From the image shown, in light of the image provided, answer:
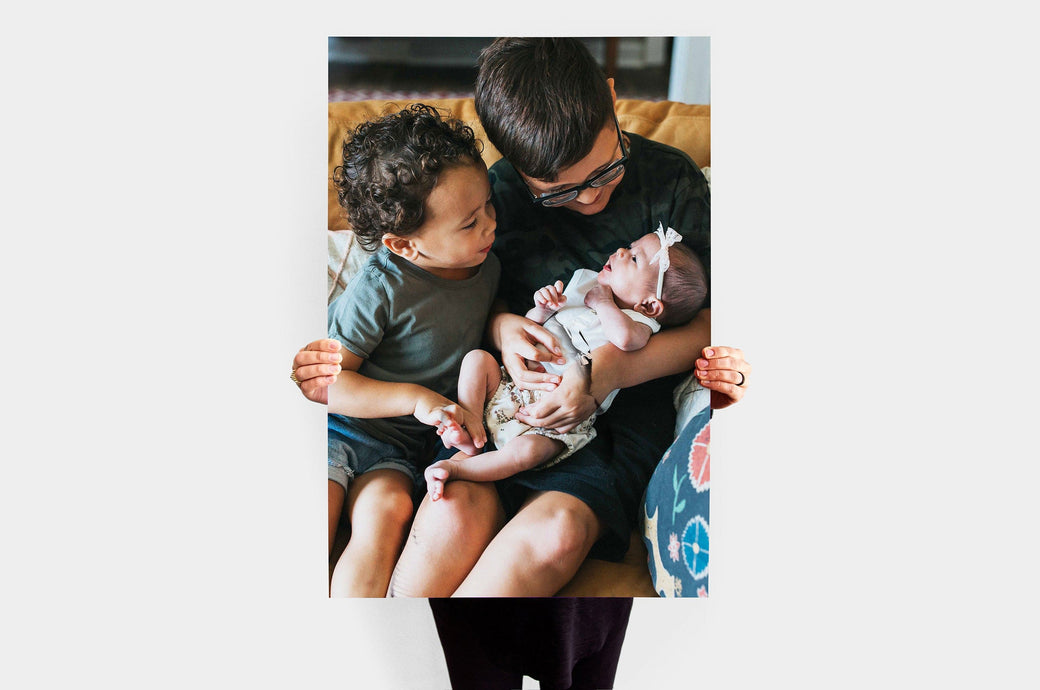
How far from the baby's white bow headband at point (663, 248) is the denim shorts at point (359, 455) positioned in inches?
17.6

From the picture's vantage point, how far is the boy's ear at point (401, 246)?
1198 mm

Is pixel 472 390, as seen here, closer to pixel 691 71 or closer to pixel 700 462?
pixel 700 462

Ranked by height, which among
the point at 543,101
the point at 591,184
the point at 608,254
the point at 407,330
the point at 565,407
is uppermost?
the point at 543,101

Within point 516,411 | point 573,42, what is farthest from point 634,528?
point 573,42

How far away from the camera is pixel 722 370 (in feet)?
4.03

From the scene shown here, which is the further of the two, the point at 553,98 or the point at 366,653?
the point at 366,653

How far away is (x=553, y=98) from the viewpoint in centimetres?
118

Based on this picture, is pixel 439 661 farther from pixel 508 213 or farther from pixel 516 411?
pixel 508 213

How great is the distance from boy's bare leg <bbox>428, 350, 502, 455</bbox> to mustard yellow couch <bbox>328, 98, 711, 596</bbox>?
0.74ft

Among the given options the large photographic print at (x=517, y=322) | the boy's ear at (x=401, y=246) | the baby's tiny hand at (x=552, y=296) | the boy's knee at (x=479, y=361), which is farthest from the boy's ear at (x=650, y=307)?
the boy's ear at (x=401, y=246)

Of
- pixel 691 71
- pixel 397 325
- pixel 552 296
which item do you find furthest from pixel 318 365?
pixel 691 71

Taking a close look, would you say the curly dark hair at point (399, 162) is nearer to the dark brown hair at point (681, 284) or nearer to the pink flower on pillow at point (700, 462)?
the dark brown hair at point (681, 284)

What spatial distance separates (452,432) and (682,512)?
0.36 meters

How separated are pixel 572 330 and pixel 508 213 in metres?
0.20
